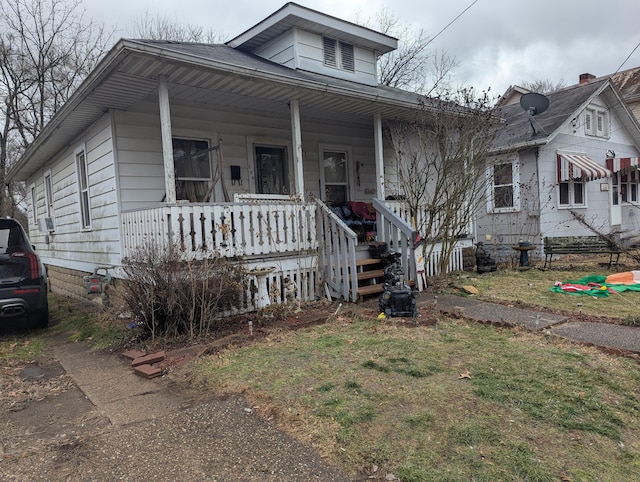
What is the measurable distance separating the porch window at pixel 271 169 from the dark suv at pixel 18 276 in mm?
3984

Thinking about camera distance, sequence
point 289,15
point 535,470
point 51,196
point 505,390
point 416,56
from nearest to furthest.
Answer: point 535,470 → point 505,390 → point 289,15 → point 51,196 → point 416,56

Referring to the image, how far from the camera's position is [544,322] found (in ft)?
16.2

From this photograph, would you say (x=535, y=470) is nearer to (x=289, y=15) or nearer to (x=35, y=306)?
(x=35, y=306)

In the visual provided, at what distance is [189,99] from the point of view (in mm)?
7355

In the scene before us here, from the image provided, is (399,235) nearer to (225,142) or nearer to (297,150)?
(297,150)

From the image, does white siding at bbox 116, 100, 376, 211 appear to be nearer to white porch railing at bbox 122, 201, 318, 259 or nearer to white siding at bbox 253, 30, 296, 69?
white porch railing at bbox 122, 201, 318, 259

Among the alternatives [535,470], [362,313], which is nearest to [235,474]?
[535,470]

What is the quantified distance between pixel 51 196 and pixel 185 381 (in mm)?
9907

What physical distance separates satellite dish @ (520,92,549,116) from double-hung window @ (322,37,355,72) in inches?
234

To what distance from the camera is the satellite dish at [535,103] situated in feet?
41.9

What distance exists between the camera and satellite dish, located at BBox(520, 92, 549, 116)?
1277 centimetres

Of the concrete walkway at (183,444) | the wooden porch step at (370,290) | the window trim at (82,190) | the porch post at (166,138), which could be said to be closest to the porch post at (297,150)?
the wooden porch step at (370,290)

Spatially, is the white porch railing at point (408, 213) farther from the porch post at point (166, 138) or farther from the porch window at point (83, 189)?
the porch window at point (83, 189)

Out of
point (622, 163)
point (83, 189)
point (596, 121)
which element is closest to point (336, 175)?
point (83, 189)
